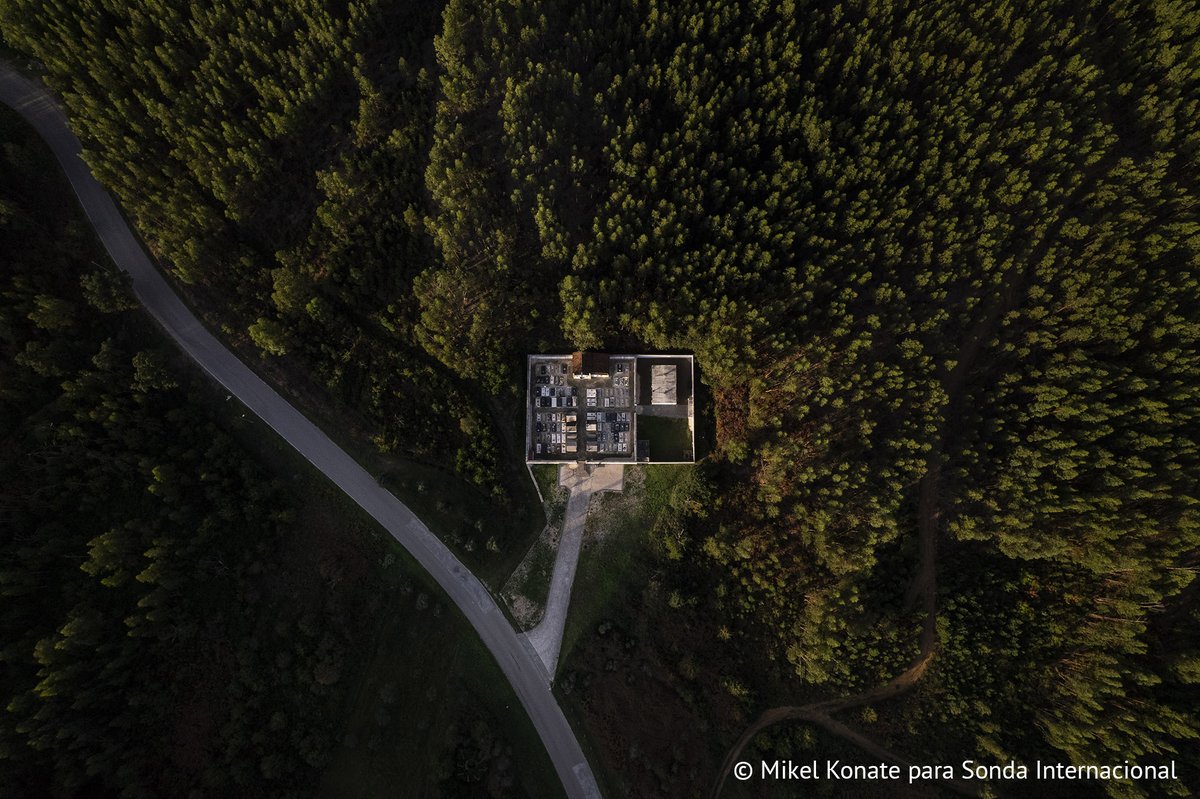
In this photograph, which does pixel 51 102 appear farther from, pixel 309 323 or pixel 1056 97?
pixel 1056 97

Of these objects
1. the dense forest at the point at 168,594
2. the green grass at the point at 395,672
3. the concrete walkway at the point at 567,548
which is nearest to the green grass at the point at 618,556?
the concrete walkway at the point at 567,548

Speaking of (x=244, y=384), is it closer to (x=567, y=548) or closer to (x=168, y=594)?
(x=168, y=594)

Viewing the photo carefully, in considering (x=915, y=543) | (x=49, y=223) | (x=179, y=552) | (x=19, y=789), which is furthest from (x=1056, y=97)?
(x=19, y=789)

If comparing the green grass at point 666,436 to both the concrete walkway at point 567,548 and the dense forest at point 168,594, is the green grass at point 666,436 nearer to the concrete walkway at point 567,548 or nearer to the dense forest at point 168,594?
the concrete walkway at point 567,548

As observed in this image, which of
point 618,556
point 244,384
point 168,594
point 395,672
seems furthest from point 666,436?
point 168,594

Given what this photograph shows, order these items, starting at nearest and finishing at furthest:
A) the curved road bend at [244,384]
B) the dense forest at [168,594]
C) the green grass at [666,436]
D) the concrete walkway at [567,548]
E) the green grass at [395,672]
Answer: the dense forest at [168,594], the green grass at [395,672], the concrete walkway at [567,548], the curved road bend at [244,384], the green grass at [666,436]

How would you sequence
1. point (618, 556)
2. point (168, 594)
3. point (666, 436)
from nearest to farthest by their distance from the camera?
point (168, 594) → point (618, 556) → point (666, 436)

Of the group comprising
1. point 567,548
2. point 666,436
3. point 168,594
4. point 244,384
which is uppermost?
point 244,384

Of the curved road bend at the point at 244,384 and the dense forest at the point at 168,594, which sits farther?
the curved road bend at the point at 244,384

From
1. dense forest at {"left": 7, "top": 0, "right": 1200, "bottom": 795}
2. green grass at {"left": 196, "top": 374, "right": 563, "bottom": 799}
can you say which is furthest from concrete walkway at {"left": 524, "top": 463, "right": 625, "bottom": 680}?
dense forest at {"left": 7, "top": 0, "right": 1200, "bottom": 795}
